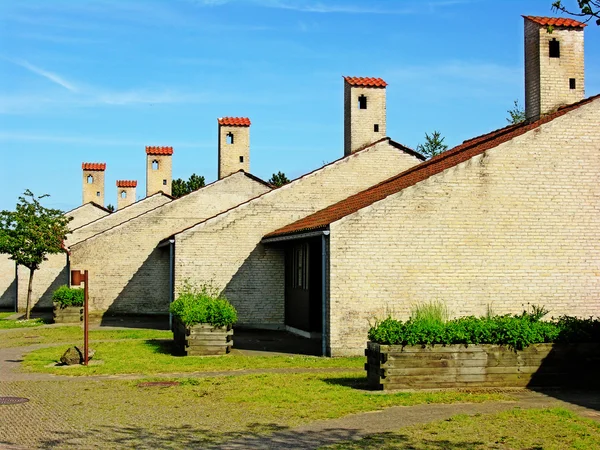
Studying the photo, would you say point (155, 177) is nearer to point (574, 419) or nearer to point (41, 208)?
point (41, 208)

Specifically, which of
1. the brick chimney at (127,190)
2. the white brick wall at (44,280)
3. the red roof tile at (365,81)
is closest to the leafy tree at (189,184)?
the brick chimney at (127,190)

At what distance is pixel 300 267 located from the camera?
23734mm

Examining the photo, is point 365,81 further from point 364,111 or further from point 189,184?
point 189,184

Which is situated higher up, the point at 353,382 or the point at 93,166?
the point at 93,166

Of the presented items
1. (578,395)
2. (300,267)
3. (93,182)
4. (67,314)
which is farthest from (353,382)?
(93,182)

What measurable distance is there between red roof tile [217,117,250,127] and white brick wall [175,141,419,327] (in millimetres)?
8555

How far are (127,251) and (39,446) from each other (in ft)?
81.1

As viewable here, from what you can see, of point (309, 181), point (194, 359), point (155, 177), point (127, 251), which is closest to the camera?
point (194, 359)

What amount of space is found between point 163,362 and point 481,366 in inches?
300

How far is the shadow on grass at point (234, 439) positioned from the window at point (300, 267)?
1299cm

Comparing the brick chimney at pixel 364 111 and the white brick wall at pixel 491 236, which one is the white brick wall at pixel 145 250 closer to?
the brick chimney at pixel 364 111

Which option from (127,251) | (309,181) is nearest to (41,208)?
(127,251)

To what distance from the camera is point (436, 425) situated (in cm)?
986

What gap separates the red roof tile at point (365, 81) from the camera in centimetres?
2950
